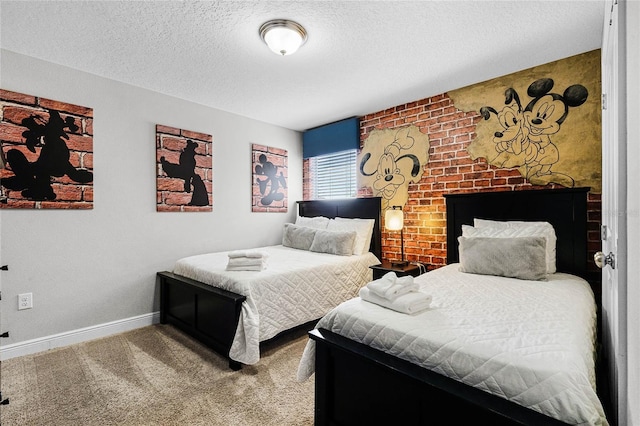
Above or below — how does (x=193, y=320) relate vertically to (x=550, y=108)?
below

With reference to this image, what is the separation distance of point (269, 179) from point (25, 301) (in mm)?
2744

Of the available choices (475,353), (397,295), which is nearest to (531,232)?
(397,295)

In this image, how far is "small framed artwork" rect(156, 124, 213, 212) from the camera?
3.27 meters

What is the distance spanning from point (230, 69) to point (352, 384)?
2617 mm

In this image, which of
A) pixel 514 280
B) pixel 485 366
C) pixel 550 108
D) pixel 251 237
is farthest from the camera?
pixel 251 237

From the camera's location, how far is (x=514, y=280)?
211 cm

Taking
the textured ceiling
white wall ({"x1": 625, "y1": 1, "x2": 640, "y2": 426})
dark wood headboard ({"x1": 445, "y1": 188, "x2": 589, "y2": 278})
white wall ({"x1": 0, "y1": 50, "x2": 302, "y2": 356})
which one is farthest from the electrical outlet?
dark wood headboard ({"x1": 445, "y1": 188, "x2": 589, "y2": 278})

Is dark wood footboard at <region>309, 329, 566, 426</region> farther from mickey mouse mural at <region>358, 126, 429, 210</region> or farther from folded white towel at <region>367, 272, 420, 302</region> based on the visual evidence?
mickey mouse mural at <region>358, 126, 429, 210</region>

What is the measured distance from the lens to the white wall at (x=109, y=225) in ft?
8.16

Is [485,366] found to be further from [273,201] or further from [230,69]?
[273,201]

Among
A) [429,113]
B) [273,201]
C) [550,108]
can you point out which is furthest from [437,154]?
[273,201]

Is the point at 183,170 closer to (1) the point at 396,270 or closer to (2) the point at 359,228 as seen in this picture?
(2) the point at 359,228

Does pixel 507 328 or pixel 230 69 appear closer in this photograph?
pixel 507 328

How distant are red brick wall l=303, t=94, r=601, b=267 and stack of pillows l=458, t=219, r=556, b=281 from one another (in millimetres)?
568
